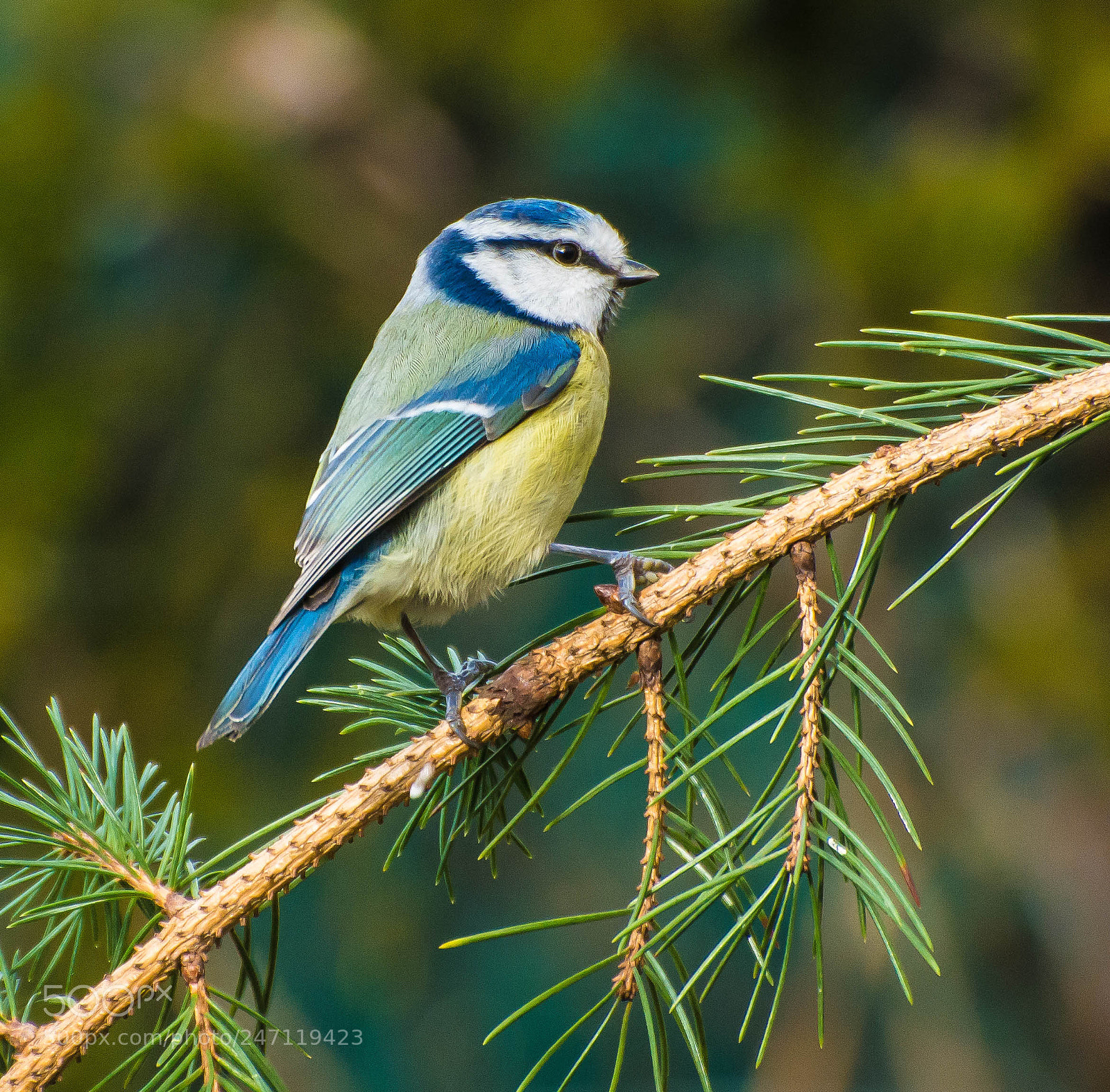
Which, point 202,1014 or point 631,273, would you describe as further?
point 631,273

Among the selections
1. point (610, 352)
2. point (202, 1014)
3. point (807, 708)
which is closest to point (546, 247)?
point (610, 352)

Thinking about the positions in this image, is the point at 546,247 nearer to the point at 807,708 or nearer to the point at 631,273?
the point at 631,273

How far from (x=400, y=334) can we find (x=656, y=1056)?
1.14m

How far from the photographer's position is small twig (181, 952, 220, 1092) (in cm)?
79

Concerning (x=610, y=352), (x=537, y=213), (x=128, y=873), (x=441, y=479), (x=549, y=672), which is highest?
(x=537, y=213)

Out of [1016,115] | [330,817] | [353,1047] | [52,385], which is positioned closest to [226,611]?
[52,385]

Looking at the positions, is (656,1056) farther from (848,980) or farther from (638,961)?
(848,980)

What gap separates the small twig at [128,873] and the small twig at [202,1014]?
0.05 metres

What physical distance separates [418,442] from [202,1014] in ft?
2.63

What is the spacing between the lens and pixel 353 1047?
1965 millimetres

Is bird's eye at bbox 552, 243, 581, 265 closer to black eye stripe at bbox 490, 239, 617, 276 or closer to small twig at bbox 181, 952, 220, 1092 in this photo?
black eye stripe at bbox 490, 239, 617, 276

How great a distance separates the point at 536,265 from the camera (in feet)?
5.82

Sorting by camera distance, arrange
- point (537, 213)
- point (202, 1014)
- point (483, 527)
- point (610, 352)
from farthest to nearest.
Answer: point (610, 352) → point (537, 213) → point (483, 527) → point (202, 1014)

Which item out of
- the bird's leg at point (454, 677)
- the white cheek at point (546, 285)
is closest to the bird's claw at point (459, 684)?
the bird's leg at point (454, 677)
